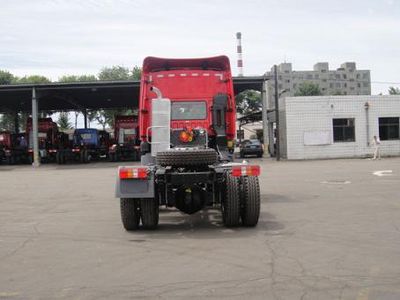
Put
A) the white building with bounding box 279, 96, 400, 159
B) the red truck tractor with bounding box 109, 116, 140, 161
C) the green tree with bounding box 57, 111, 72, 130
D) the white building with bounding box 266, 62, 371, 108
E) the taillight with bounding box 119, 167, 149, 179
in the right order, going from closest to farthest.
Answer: the taillight with bounding box 119, 167, 149, 179, the white building with bounding box 279, 96, 400, 159, the red truck tractor with bounding box 109, 116, 140, 161, the green tree with bounding box 57, 111, 72, 130, the white building with bounding box 266, 62, 371, 108

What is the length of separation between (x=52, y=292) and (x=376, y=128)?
3494cm

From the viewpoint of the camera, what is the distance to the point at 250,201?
985 centimetres

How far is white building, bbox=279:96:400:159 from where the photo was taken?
3731 centimetres

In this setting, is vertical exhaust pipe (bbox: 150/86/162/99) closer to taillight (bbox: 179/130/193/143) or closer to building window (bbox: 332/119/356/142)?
taillight (bbox: 179/130/193/143)

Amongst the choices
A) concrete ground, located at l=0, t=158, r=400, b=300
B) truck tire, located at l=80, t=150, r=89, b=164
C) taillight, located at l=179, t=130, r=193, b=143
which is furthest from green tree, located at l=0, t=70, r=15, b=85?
taillight, located at l=179, t=130, r=193, b=143

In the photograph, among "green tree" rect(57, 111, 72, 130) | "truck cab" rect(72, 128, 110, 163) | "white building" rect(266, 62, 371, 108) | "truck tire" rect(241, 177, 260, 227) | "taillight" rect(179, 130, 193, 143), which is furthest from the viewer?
"white building" rect(266, 62, 371, 108)

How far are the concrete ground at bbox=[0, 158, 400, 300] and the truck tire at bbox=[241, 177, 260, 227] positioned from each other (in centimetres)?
20

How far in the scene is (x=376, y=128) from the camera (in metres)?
38.2

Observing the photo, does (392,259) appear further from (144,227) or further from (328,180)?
(328,180)

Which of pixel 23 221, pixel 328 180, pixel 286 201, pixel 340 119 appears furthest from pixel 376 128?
pixel 23 221

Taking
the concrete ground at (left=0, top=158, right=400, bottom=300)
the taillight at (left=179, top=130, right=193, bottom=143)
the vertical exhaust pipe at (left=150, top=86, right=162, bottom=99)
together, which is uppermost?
the vertical exhaust pipe at (left=150, top=86, right=162, bottom=99)

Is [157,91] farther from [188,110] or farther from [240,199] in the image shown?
[240,199]

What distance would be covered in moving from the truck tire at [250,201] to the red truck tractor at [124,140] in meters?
32.0

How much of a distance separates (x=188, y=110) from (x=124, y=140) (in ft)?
102
